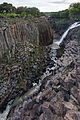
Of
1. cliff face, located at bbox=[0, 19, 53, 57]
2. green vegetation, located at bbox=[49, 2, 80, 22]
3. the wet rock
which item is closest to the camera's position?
the wet rock

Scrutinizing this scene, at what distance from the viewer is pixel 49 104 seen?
9.28m

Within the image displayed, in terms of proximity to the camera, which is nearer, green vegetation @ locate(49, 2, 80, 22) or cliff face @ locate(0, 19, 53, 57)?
cliff face @ locate(0, 19, 53, 57)

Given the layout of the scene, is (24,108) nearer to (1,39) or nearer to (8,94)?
(8,94)

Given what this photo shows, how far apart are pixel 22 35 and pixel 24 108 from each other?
15564 mm

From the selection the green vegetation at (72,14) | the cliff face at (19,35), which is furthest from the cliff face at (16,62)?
the green vegetation at (72,14)

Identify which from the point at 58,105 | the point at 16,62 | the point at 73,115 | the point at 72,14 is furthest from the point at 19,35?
the point at 72,14

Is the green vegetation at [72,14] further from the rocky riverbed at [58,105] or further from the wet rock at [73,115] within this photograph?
the wet rock at [73,115]

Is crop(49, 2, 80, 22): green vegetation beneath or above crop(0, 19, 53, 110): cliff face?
above

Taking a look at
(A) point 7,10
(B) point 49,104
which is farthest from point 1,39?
(A) point 7,10

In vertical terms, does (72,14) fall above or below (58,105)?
above

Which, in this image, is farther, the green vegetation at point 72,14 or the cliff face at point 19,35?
the green vegetation at point 72,14

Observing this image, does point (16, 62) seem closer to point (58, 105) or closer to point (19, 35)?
point (19, 35)

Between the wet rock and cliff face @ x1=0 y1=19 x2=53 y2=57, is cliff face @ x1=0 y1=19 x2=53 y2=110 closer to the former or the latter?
cliff face @ x1=0 y1=19 x2=53 y2=57

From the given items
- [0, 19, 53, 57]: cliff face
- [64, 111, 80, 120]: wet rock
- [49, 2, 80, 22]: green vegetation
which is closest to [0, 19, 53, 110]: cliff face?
[0, 19, 53, 57]: cliff face
